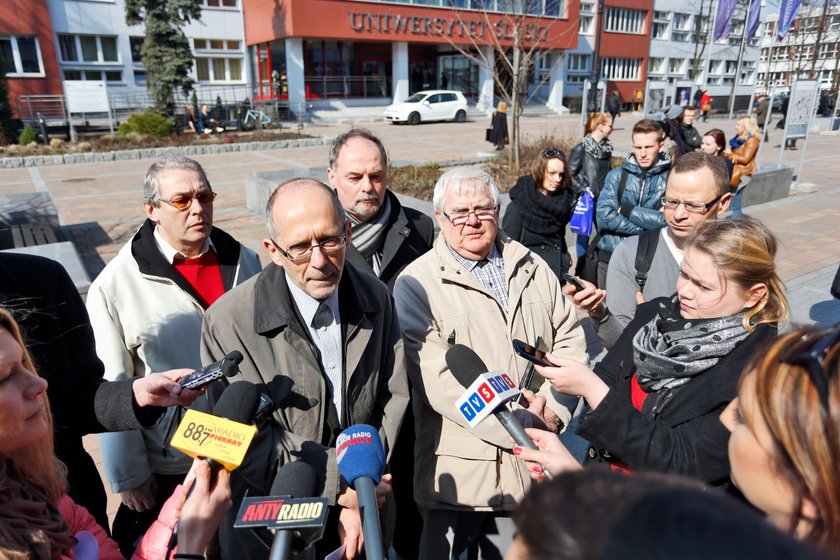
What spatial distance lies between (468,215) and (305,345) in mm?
1034

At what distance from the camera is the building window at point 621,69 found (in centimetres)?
4372

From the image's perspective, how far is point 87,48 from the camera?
95.4ft

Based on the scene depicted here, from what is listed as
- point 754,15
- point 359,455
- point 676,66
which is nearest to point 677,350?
point 359,455

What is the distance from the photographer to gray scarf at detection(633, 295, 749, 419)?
1.90 meters

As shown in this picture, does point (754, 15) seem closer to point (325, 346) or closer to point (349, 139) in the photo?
point (349, 139)

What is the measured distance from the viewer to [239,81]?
3428 cm

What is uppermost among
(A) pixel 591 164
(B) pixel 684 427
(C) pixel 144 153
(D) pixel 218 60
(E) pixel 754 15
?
(E) pixel 754 15

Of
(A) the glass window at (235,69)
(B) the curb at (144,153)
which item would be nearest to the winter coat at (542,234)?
(B) the curb at (144,153)

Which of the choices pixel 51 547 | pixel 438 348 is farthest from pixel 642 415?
pixel 51 547

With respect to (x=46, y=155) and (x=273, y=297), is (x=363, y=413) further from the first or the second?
(x=46, y=155)

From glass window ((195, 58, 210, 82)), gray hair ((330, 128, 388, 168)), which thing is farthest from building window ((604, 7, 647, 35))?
gray hair ((330, 128, 388, 168))

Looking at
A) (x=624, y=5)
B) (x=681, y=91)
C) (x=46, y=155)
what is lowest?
(x=46, y=155)

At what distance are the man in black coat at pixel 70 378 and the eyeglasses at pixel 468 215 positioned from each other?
134cm

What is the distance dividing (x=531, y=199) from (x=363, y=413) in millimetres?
3136
